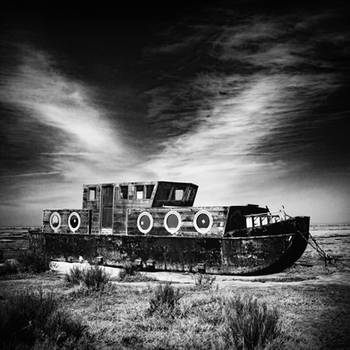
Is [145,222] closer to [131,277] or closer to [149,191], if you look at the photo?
[149,191]

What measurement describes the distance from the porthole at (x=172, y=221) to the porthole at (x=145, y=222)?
0.89m

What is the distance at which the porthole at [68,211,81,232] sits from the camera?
54.9 ft

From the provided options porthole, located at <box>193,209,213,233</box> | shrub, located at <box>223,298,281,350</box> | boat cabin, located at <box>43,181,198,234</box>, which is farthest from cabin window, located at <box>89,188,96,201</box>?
shrub, located at <box>223,298,281,350</box>

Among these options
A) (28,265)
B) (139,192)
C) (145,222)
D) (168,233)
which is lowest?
(28,265)

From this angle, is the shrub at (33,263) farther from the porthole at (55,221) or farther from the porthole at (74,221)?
the porthole at (55,221)

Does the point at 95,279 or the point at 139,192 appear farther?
the point at 139,192

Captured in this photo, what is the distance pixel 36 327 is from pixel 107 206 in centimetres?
1177

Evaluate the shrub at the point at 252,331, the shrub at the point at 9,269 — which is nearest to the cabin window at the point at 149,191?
the shrub at the point at 9,269

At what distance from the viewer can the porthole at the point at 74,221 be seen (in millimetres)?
16734

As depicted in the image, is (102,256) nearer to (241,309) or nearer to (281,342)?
(241,309)

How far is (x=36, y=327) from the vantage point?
438 centimetres

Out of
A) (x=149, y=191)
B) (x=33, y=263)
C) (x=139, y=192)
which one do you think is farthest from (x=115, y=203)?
(x=33, y=263)

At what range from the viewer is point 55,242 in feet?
57.1

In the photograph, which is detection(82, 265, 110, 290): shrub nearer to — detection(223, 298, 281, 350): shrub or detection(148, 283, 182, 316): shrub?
detection(148, 283, 182, 316): shrub
